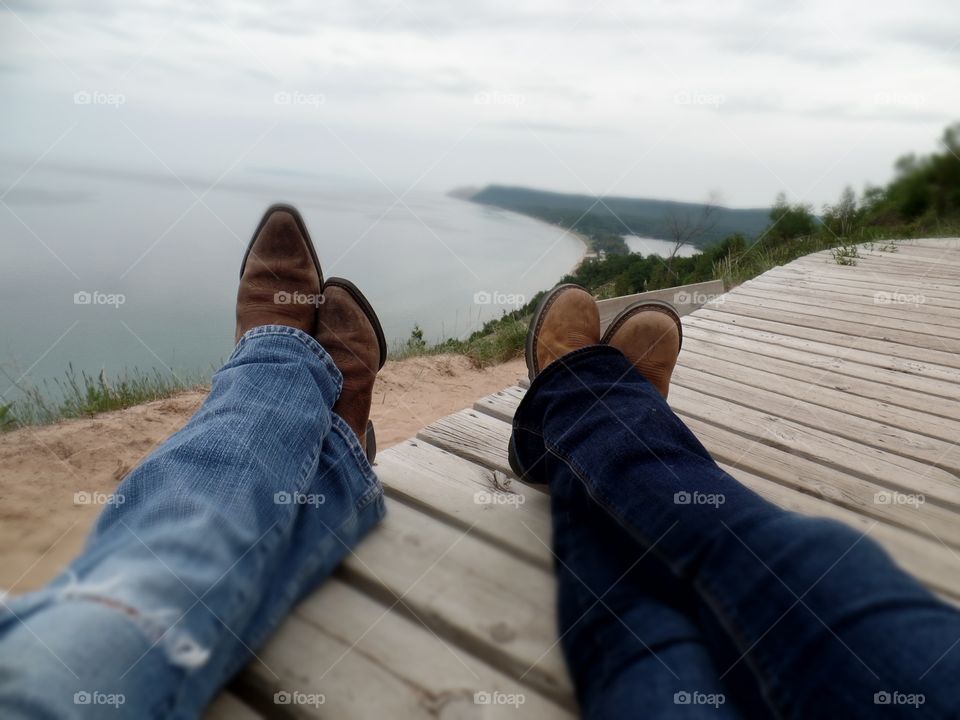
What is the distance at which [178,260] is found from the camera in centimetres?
253

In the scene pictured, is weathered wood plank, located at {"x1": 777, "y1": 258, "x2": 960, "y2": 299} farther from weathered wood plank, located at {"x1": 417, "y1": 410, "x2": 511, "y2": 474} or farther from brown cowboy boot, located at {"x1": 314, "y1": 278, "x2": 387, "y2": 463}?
brown cowboy boot, located at {"x1": 314, "y1": 278, "x2": 387, "y2": 463}

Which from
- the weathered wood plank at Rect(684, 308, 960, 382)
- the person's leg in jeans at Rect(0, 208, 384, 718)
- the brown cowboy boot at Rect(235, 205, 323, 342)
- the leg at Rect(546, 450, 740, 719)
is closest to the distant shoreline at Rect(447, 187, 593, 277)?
the weathered wood plank at Rect(684, 308, 960, 382)

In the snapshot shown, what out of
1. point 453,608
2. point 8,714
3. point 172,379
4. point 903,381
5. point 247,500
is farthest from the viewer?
point 172,379

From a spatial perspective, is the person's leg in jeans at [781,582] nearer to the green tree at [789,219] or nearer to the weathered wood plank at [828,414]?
the weathered wood plank at [828,414]

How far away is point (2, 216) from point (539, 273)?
7.60 feet

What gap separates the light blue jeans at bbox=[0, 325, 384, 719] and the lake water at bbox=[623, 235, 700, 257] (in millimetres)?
2316

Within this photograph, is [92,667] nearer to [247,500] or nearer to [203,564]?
[203,564]

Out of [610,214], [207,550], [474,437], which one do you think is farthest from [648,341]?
[610,214]

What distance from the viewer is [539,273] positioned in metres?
2.82

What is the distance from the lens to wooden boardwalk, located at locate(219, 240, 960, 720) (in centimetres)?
86

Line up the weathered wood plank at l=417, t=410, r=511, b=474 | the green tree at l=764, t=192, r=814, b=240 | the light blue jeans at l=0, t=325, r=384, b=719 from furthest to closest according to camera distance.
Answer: the green tree at l=764, t=192, r=814, b=240
the weathered wood plank at l=417, t=410, r=511, b=474
the light blue jeans at l=0, t=325, r=384, b=719

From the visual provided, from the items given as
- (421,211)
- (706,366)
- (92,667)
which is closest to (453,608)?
(92,667)

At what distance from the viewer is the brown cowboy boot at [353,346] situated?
1367mm

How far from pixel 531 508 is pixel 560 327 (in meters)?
0.50
